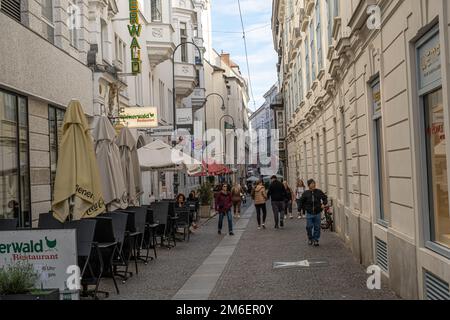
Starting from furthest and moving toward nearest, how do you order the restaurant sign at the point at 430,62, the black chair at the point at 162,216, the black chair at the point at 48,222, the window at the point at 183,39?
1. the window at the point at 183,39
2. the black chair at the point at 162,216
3. the black chair at the point at 48,222
4. the restaurant sign at the point at 430,62

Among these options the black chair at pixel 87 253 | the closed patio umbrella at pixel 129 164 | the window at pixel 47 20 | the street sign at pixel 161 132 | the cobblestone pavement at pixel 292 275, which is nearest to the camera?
the black chair at pixel 87 253

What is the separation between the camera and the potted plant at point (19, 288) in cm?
632

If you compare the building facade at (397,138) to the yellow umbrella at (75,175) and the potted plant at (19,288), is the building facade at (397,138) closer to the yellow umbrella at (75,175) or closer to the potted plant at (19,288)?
the potted plant at (19,288)

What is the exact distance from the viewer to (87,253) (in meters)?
9.02

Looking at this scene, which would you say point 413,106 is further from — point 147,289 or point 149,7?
point 149,7

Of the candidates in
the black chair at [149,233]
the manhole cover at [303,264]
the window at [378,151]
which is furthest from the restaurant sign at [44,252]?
the black chair at [149,233]

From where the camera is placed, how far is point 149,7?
31.8 m

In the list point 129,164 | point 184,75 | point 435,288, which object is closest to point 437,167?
point 435,288

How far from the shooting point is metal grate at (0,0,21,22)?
1299 centimetres

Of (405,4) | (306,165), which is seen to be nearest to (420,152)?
(405,4)

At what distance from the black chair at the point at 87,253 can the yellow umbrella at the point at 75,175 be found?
0.59 meters

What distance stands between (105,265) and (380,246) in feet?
14.4

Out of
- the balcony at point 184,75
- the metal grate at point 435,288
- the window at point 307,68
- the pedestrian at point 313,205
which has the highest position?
the balcony at point 184,75

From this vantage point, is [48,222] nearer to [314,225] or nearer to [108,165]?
[108,165]
